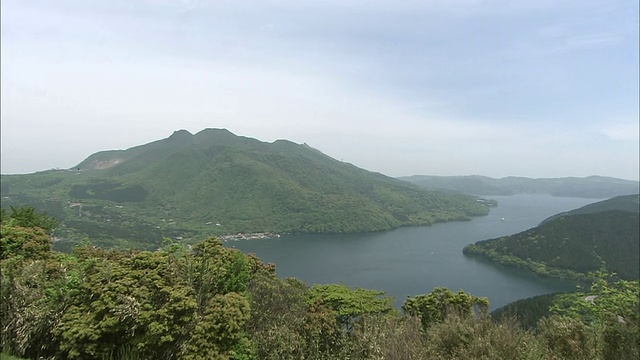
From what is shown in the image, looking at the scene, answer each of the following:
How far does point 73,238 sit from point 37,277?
76.9m

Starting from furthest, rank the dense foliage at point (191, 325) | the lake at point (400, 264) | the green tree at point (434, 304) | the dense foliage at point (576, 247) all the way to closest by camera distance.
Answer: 1. the dense foliage at point (576, 247)
2. the lake at point (400, 264)
3. the green tree at point (434, 304)
4. the dense foliage at point (191, 325)

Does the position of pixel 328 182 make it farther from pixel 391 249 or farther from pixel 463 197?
pixel 391 249

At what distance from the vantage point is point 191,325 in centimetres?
1002

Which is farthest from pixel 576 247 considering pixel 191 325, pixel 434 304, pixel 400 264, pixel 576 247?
pixel 191 325

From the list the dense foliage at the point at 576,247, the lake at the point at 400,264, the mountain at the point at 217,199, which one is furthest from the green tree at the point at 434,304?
the mountain at the point at 217,199

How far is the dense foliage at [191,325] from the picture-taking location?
7.58 meters

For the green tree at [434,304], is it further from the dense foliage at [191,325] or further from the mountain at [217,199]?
the mountain at [217,199]

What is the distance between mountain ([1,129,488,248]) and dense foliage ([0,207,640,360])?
237ft

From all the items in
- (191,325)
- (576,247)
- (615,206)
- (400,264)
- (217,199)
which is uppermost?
(217,199)

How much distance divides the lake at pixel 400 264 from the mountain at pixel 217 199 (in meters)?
14.7

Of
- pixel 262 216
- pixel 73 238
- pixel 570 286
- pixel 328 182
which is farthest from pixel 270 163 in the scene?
pixel 570 286

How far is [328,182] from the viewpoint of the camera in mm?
162625

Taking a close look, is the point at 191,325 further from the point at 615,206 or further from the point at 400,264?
the point at 615,206

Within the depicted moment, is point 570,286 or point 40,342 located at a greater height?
point 40,342
